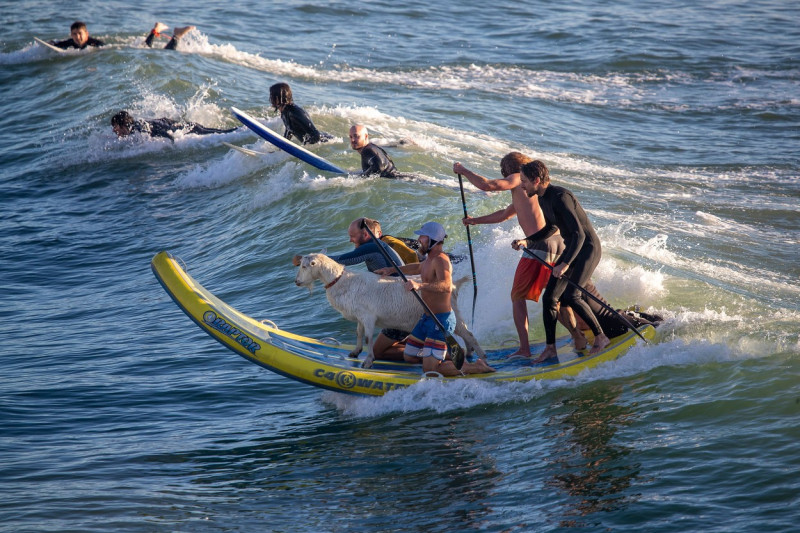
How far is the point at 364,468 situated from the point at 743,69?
77.8 ft

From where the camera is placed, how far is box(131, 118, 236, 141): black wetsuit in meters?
19.2

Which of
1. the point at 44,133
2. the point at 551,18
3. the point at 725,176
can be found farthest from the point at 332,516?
the point at 551,18

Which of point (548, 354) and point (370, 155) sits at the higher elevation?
point (370, 155)

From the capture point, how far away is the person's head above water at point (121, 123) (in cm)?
1778

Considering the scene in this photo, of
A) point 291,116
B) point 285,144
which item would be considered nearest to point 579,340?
point 285,144

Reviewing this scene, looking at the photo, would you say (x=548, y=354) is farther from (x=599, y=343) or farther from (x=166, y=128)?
(x=166, y=128)

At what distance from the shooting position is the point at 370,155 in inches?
533

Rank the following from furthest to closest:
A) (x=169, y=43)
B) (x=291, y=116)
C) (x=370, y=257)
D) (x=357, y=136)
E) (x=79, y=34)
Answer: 1. (x=169, y=43)
2. (x=79, y=34)
3. (x=291, y=116)
4. (x=357, y=136)
5. (x=370, y=257)

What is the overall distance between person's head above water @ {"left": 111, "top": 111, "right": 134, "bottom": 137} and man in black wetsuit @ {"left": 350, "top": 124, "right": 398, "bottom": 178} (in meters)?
6.61

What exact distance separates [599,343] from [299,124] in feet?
28.8

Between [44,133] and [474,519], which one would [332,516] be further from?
[44,133]

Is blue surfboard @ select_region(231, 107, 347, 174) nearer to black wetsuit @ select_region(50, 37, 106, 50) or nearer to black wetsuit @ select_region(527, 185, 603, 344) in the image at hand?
black wetsuit @ select_region(527, 185, 603, 344)

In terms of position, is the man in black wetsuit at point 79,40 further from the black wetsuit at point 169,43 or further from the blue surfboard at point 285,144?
the blue surfboard at point 285,144

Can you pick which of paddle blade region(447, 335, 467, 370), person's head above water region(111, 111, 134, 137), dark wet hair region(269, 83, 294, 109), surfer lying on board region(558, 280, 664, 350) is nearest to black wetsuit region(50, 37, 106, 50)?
person's head above water region(111, 111, 134, 137)
